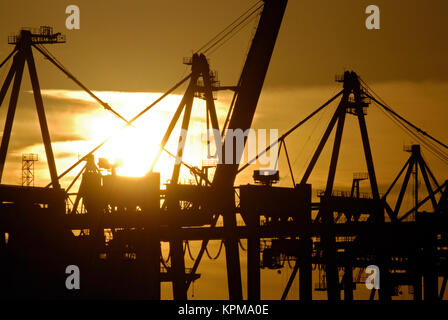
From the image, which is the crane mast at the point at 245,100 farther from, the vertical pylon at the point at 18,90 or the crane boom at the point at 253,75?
the vertical pylon at the point at 18,90

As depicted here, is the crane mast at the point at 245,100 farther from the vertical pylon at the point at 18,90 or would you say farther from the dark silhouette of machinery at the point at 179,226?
the vertical pylon at the point at 18,90

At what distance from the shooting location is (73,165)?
1880 inches

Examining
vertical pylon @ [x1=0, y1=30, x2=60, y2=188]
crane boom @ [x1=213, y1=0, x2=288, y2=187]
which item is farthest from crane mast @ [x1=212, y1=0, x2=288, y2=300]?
vertical pylon @ [x1=0, y1=30, x2=60, y2=188]

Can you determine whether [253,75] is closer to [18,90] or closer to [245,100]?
[245,100]

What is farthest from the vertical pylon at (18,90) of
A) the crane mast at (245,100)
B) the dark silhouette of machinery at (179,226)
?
the crane mast at (245,100)

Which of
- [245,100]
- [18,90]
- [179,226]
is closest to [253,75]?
[245,100]

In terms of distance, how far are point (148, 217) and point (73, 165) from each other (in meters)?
11.0

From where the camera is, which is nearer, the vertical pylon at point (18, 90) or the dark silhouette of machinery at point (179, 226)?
the dark silhouette of machinery at point (179, 226)

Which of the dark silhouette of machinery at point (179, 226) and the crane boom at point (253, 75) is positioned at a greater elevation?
the crane boom at point (253, 75)

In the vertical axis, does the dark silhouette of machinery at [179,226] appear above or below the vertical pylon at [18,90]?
below

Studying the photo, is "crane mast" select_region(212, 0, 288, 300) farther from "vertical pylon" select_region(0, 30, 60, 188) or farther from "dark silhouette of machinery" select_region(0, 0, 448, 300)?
"vertical pylon" select_region(0, 30, 60, 188)

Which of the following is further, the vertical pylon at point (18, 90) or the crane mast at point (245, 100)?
the vertical pylon at point (18, 90)
